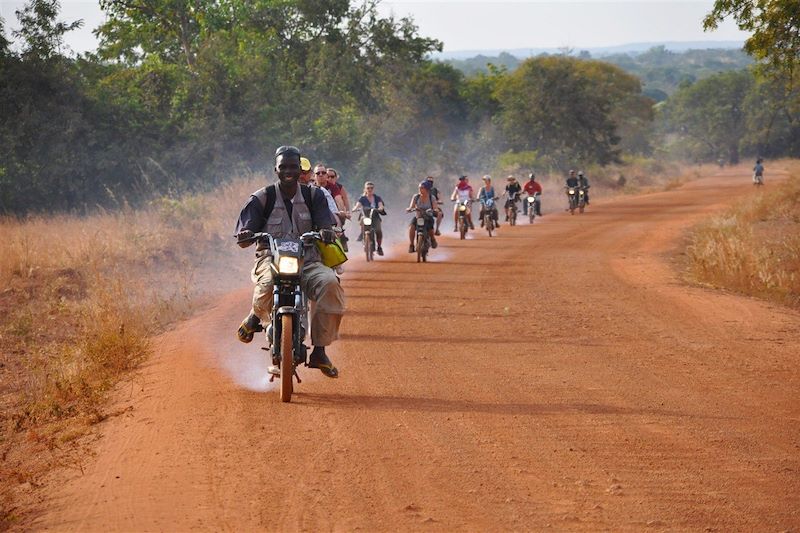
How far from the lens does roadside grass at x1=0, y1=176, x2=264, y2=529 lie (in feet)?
28.3

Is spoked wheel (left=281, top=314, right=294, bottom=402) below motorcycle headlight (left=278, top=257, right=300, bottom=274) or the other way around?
Result: below

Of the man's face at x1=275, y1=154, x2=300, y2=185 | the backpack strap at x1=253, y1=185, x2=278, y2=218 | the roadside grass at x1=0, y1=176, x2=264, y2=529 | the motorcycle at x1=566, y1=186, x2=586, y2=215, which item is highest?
the man's face at x1=275, y1=154, x2=300, y2=185

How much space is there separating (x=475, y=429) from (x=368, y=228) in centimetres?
1278

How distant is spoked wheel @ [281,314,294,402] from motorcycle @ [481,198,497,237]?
65.6 feet

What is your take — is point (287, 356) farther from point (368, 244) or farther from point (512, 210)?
point (512, 210)

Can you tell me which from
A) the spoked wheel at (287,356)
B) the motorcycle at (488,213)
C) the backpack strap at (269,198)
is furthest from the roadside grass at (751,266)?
the spoked wheel at (287,356)

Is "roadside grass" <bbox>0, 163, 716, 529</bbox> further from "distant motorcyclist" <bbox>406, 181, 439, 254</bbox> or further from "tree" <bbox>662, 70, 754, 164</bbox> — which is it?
"tree" <bbox>662, 70, 754, 164</bbox>

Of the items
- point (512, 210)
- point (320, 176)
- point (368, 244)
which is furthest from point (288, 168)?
point (512, 210)

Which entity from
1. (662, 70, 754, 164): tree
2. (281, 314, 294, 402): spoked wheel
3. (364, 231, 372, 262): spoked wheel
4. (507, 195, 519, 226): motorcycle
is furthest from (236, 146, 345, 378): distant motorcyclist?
(662, 70, 754, 164): tree

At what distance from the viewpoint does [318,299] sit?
8672mm

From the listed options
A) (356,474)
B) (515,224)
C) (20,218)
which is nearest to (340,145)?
(515,224)

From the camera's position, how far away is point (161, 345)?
12.0m

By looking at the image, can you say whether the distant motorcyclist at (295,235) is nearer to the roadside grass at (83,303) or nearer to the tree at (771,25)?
the roadside grass at (83,303)

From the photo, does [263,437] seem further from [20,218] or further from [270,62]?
[270,62]
